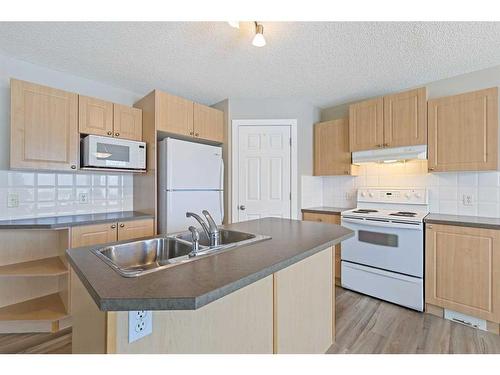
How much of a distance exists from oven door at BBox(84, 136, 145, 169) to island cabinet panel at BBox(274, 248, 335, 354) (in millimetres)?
1999

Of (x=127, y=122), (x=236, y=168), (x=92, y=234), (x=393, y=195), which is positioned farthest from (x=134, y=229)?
(x=393, y=195)

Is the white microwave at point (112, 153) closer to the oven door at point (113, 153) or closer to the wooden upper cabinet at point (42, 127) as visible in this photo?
the oven door at point (113, 153)

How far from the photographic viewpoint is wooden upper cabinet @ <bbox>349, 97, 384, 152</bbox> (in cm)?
276

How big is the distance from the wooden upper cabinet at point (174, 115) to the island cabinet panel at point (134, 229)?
98 centimetres

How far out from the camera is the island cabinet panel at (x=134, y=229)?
234 centimetres

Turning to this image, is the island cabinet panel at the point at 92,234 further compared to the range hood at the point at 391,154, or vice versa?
the range hood at the point at 391,154

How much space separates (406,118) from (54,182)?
3587 mm

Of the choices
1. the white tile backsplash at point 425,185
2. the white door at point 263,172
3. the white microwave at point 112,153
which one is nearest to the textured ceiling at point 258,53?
the white door at point 263,172

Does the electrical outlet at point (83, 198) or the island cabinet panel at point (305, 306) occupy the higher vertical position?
the electrical outlet at point (83, 198)

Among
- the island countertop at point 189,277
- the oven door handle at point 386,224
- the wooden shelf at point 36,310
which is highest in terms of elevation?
the island countertop at point 189,277

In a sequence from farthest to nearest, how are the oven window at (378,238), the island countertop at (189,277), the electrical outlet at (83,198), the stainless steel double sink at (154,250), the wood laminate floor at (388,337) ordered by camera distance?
1. the electrical outlet at (83,198)
2. the oven window at (378,238)
3. the wood laminate floor at (388,337)
4. the stainless steel double sink at (154,250)
5. the island countertop at (189,277)

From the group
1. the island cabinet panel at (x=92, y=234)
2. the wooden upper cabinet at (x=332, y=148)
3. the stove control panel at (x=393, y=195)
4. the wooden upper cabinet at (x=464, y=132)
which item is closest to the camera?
the island cabinet panel at (x=92, y=234)

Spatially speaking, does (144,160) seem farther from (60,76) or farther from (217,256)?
(217,256)

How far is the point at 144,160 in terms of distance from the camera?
264 cm
